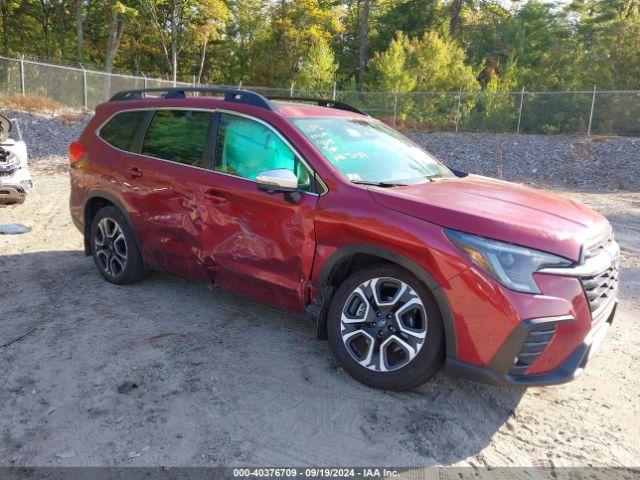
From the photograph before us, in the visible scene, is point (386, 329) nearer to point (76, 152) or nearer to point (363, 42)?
point (76, 152)

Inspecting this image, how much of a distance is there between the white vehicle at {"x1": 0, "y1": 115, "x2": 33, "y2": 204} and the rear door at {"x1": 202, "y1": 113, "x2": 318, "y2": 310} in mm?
5175

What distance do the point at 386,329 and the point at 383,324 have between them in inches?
→ 1.4

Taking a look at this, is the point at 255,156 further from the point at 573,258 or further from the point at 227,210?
the point at 573,258

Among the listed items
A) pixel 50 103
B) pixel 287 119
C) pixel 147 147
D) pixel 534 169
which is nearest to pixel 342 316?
Result: pixel 287 119

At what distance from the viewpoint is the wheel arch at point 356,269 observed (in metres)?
3.02

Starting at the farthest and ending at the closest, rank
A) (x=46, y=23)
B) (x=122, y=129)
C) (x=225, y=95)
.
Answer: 1. (x=46, y=23)
2. (x=122, y=129)
3. (x=225, y=95)

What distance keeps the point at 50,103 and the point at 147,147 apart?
1756cm

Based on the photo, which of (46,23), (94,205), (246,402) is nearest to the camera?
Result: (246,402)

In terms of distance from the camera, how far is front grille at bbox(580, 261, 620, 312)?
2.97 m

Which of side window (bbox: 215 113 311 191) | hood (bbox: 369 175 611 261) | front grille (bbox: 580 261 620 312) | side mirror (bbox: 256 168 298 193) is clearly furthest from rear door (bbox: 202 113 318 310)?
front grille (bbox: 580 261 620 312)

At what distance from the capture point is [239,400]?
3266mm

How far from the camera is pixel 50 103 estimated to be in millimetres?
19750

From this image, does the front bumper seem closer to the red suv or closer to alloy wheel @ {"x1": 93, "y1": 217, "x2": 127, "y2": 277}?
the red suv

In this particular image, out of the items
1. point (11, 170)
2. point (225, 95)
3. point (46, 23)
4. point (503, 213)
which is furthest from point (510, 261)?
point (46, 23)
